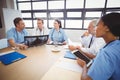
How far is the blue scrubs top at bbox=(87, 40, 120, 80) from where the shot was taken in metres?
0.63

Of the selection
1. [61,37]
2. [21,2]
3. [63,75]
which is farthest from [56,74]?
[21,2]

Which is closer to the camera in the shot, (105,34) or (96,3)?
(105,34)

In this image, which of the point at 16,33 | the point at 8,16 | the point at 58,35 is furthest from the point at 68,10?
the point at 16,33

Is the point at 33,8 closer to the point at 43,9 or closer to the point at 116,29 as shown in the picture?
the point at 43,9

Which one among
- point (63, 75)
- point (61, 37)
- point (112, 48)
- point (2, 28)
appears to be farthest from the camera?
point (2, 28)

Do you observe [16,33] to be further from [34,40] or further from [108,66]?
[108,66]

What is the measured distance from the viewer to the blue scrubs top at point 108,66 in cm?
63

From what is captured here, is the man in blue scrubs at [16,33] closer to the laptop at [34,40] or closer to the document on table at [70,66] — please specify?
Result: the laptop at [34,40]

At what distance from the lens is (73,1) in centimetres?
405

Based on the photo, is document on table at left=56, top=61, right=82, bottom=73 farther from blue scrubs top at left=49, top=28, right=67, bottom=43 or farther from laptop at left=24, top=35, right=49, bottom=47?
blue scrubs top at left=49, top=28, right=67, bottom=43

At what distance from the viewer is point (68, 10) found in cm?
412

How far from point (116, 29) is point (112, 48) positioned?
147mm

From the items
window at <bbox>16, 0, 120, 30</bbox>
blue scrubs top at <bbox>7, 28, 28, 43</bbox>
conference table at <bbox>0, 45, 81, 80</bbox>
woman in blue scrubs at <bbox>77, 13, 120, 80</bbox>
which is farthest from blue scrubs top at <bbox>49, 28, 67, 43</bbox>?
woman in blue scrubs at <bbox>77, 13, 120, 80</bbox>

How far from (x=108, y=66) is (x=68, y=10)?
378 centimetres
